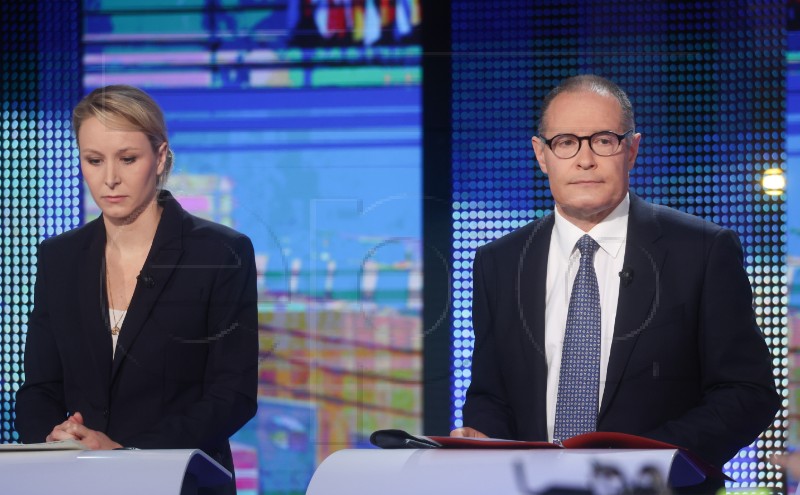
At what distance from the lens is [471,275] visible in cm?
341

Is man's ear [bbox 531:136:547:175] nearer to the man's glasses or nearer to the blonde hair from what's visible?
the man's glasses

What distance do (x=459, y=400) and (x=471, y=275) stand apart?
1.32 feet

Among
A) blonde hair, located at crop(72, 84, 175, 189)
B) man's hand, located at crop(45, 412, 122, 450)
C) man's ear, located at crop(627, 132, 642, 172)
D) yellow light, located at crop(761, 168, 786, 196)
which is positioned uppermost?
blonde hair, located at crop(72, 84, 175, 189)

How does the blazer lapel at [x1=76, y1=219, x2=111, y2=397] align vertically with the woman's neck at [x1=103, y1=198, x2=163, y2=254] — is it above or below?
below

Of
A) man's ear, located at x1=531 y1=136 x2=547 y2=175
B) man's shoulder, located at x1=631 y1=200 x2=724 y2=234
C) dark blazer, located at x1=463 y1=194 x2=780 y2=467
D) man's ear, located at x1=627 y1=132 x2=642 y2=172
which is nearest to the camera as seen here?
dark blazer, located at x1=463 y1=194 x2=780 y2=467

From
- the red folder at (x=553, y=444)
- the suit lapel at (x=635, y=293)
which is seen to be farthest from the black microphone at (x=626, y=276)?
the red folder at (x=553, y=444)

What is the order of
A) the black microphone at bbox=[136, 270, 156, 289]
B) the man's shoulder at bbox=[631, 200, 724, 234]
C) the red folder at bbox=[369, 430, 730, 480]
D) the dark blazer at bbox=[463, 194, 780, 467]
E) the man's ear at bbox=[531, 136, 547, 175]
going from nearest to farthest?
the red folder at bbox=[369, 430, 730, 480], the dark blazer at bbox=[463, 194, 780, 467], the man's shoulder at bbox=[631, 200, 724, 234], the man's ear at bbox=[531, 136, 547, 175], the black microphone at bbox=[136, 270, 156, 289]

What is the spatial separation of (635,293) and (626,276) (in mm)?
52

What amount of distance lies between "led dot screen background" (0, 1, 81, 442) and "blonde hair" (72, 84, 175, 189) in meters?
0.15

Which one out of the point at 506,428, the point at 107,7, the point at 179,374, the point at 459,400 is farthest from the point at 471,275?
the point at 107,7

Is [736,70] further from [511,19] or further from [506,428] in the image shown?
[506,428]

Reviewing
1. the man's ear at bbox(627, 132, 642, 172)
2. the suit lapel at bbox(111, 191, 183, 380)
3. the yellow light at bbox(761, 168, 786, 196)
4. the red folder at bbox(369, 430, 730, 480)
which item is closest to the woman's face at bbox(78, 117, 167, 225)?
the suit lapel at bbox(111, 191, 183, 380)

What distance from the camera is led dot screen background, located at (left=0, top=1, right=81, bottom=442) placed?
11.6 ft

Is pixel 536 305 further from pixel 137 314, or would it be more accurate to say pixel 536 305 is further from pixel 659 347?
pixel 137 314
